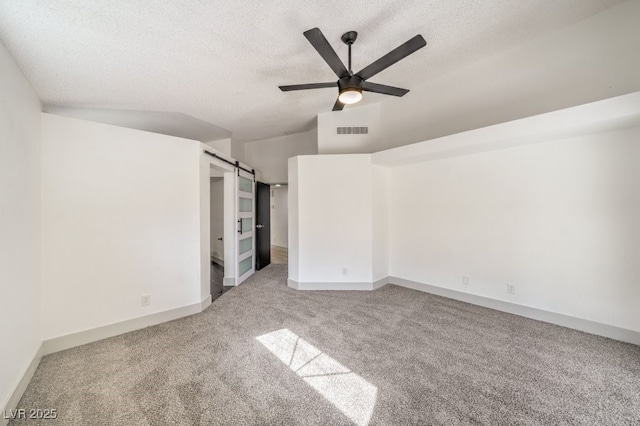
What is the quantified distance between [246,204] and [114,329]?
292 cm

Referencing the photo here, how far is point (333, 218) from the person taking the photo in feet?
13.7

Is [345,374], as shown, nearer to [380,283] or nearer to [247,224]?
[380,283]

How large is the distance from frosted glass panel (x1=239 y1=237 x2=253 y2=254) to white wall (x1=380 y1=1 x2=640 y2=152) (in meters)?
3.53

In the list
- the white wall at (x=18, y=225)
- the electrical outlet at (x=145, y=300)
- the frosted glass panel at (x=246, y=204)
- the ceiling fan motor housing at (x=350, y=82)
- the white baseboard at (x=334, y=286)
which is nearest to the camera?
the white wall at (x=18, y=225)

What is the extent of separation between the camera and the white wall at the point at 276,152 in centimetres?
566

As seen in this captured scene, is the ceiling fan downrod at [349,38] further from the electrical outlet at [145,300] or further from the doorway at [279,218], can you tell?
the doorway at [279,218]

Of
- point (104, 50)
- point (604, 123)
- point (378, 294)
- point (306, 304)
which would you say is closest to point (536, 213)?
point (604, 123)

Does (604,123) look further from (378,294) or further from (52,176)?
(52,176)

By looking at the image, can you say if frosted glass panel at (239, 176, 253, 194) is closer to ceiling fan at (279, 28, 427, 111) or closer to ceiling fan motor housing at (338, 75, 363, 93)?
ceiling fan at (279, 28, 427, 111)

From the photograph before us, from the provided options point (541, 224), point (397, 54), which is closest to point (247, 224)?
point (397, 54)

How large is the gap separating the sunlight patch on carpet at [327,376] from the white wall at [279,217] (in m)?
5.58

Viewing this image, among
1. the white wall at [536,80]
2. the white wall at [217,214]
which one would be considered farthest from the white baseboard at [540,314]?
the white wall at [217,214]

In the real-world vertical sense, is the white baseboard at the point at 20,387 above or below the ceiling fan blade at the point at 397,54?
below

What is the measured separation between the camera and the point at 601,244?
8.54 feet
